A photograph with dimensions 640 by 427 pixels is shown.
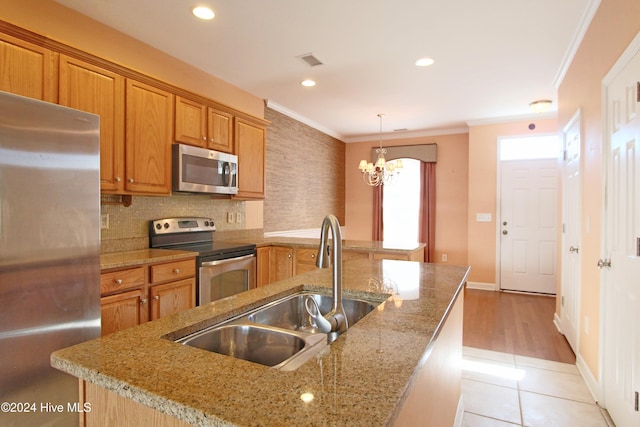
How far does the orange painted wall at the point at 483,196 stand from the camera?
17.5 feet

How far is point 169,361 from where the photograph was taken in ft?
2.51

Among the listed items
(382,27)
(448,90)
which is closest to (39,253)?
(382,27)

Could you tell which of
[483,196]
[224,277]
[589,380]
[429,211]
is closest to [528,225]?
[483,196]

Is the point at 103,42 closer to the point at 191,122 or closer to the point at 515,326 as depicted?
the point at 191,122

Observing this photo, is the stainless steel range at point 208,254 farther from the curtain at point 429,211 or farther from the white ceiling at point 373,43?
the curtain at point 429,211

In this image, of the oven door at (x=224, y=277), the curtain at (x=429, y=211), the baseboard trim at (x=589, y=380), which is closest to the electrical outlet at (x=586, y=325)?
the baseboard trim at (x=589, y=380)

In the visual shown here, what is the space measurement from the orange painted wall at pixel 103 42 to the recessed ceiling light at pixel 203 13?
614mm

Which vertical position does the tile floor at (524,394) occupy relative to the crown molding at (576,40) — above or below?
below

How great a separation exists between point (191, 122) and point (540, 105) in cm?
424

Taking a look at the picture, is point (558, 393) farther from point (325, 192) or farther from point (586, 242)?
point (325, 192)

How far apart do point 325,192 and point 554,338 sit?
3.89 meters

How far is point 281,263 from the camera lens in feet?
12.2

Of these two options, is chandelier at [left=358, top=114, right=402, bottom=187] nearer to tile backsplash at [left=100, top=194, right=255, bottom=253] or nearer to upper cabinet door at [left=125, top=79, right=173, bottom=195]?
tile backsplash at [left=100, top=194, right=255, bottom=253]

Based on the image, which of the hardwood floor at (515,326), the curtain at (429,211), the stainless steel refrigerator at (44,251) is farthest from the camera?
the curtain at (429,211)
